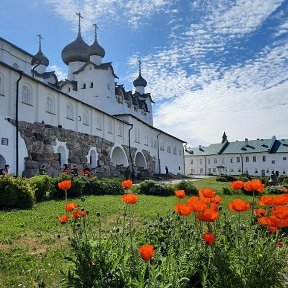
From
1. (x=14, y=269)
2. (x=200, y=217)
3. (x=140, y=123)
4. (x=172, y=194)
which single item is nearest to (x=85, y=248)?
(x=200, y=217)

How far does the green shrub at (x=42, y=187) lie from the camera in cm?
1452

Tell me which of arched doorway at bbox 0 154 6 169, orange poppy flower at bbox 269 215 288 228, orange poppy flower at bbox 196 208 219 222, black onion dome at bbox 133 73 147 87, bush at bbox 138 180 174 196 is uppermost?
black onion dome at bbox 133 73 147 87

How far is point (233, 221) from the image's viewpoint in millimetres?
4961

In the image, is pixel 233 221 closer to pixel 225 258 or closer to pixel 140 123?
pixel 225 258

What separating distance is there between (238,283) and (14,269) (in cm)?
356

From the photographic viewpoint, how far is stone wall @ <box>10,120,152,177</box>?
2095 cm

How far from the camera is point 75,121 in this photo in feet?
88.0

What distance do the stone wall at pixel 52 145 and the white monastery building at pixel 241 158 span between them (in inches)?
1790

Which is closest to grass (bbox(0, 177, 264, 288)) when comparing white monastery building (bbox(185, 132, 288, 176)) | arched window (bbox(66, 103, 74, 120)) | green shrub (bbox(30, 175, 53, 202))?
green shrub (bbox(30, 175, 53, 202))

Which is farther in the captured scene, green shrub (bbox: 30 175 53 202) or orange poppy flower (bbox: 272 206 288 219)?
green shrub (bbox: 30 175 53 202)

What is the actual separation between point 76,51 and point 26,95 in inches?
871

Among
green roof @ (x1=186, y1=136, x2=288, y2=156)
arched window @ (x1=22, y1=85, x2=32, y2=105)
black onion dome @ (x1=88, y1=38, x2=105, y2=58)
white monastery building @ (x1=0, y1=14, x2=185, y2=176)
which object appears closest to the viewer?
white monastery building @ (x1=0, y1=14, x2=185, y2=176)

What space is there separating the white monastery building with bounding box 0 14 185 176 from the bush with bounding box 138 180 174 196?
627 cm

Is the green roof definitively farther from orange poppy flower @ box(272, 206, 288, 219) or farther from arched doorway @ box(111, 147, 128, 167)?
orange poppy flower @ box(272, 206, 288, 219)
